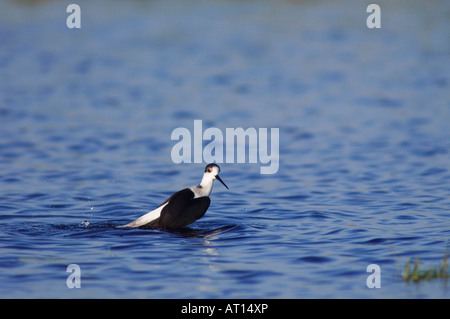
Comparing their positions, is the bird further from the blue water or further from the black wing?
the blue water

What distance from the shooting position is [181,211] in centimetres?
1084

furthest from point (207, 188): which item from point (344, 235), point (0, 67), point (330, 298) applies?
point (0, 67)

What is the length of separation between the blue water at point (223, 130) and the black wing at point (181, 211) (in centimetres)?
20

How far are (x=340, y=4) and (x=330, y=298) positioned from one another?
2870 cm

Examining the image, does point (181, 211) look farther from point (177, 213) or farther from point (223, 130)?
point (223, 130)

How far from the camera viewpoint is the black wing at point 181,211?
10852 millimetres

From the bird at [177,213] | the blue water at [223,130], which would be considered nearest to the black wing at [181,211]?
the bird at [177,213]

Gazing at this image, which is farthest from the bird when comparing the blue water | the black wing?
the blue water

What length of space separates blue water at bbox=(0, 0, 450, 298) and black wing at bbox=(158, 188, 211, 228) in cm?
20

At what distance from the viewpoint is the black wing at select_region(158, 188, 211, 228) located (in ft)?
35.6

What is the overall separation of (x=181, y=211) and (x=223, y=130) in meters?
7.81

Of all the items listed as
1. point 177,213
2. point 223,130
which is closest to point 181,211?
point 177,213

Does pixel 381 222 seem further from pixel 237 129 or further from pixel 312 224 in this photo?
pixel 237 129

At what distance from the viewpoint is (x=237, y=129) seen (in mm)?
18422
